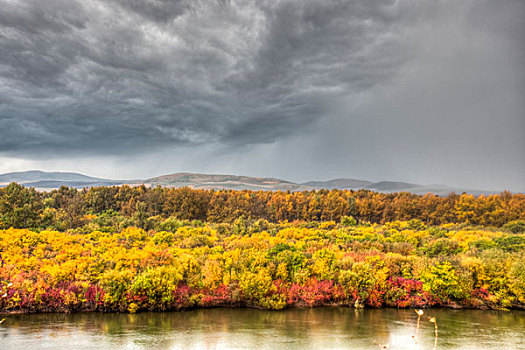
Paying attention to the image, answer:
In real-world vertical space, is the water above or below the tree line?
below

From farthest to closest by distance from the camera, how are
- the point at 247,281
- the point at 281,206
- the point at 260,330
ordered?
1. the point at 281,206
2. the point at 247,281
3. the point at 260,330

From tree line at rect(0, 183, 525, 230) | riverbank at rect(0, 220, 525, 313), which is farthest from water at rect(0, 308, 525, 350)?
tree line at rect(0, 183, 525, 230)

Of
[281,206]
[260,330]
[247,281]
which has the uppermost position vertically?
[281,206]

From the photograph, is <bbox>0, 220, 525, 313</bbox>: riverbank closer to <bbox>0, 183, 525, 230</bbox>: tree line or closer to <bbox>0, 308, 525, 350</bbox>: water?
<bbox>0, 308, 525, 350</bbox>: water

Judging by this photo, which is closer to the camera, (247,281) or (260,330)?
(260,330)

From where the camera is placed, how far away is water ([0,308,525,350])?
48.1 feet

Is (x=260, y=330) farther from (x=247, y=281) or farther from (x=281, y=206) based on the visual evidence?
(x=281, y=206)

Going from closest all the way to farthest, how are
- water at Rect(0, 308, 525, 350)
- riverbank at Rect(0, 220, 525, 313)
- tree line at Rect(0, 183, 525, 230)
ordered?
1. water at Rect(0, 308, 525, 350)
2. riverbank at Rect(0, 220, 525, 313)
3. tree line at Rect(0, 183, 525, 230)

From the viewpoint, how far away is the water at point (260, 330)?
14.7 m

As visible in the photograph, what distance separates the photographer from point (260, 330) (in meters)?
16.5

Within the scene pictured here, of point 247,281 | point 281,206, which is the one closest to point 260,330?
point 247,281

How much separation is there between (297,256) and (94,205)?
59578 mm

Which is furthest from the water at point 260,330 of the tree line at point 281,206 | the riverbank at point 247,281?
the tree line at point 281,206

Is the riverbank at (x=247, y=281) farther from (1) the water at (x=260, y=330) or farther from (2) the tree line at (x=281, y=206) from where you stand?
(2) the tree line at (x=281, y=206)
